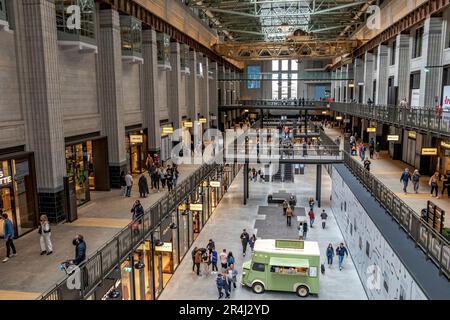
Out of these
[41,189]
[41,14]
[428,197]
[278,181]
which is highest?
[41,14]

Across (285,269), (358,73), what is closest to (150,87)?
(285,269)

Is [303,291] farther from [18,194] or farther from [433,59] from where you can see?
[433,59]

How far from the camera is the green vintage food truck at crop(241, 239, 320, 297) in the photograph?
54.3 feet

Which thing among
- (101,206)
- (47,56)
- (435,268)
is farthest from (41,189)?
(435,268)

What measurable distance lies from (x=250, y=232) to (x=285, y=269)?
8.53 m

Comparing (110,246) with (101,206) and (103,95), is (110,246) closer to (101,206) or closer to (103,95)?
(101,206)

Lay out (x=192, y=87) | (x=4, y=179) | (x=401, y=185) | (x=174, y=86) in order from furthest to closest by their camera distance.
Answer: (x=192, y=87), (x=174, y=86), (x=401, y=185), (x=4, y=179)

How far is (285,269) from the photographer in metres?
16.7

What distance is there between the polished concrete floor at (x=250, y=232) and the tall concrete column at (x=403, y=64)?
33.9ft

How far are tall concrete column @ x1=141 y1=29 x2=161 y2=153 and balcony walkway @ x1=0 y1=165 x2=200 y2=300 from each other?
26.1 ft

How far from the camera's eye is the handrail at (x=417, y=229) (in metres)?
8.53

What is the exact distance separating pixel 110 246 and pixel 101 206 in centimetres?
730

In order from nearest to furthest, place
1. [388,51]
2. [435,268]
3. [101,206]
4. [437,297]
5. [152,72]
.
Answer: [437,297]
[435,268]
[101,206]
[152,72]
[388,51]

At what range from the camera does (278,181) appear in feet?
134
